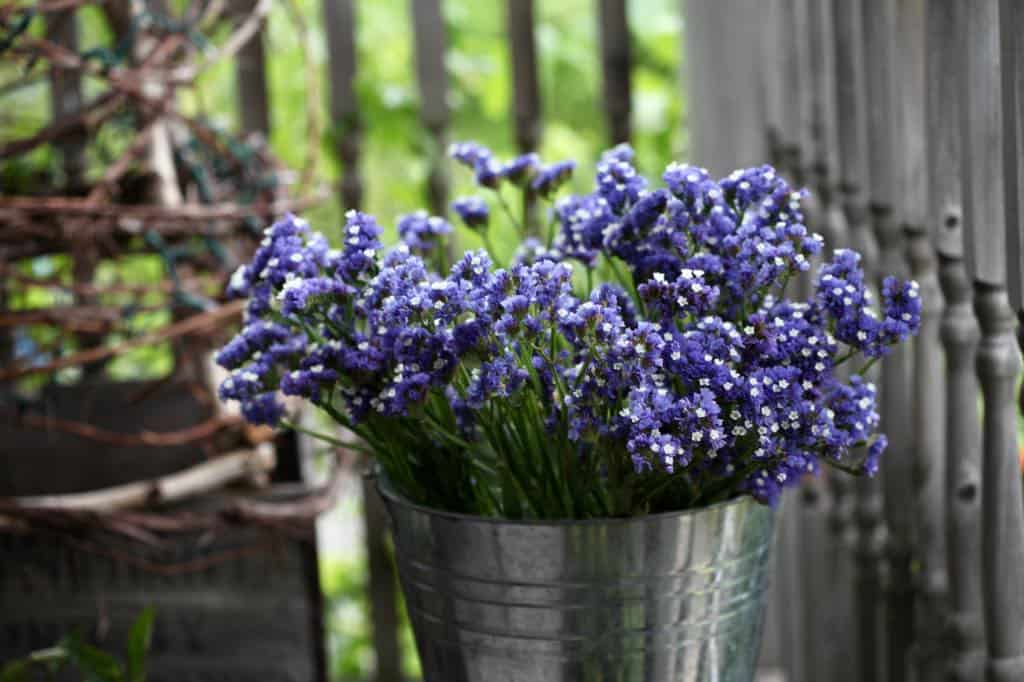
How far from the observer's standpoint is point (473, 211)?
91 cm

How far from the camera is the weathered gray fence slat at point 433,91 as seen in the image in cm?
197

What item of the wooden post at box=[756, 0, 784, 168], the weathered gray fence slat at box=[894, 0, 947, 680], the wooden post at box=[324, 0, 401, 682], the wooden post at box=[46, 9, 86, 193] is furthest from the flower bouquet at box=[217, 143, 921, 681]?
the wooden post at box=[324, 0, 401, 682]

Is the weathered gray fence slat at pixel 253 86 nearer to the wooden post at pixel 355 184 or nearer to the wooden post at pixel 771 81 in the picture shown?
the wooden post at pixel 355 184

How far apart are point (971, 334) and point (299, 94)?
7.04 ft

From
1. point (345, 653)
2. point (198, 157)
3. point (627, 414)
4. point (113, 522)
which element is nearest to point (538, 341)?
point (627, 414)

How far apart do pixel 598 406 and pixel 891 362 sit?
63cm

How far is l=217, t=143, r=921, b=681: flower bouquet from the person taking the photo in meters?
0.69

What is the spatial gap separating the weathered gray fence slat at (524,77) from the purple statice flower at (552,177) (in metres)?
1.06

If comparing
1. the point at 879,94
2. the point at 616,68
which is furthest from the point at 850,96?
the point at 616,68

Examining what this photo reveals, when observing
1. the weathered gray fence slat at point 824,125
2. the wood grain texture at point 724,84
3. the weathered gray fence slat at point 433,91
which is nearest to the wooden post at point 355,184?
the weathered gray fence slat at point 433,91

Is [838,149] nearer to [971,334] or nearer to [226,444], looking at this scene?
[971,334]

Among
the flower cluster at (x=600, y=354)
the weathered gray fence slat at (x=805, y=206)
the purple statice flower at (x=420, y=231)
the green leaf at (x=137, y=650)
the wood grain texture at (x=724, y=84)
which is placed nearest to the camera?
the flower cluster at (x=600, y=354)

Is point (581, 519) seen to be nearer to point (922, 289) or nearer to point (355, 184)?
point (922, 289)

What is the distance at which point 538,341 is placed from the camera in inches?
28.0
